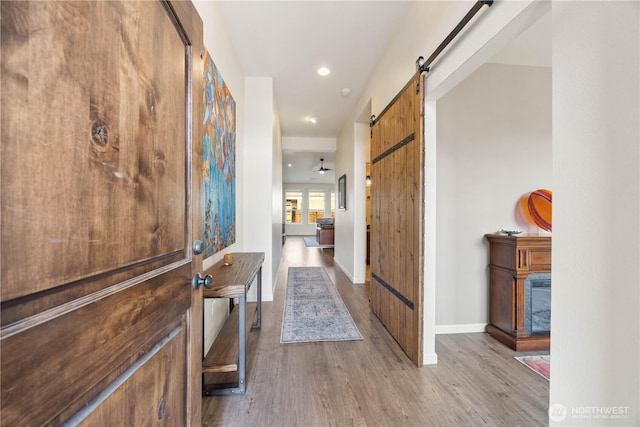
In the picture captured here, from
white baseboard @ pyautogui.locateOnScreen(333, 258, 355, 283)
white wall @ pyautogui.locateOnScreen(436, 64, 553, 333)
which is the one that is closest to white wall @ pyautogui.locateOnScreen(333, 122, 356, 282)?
white baseboard @ pyautogui.locateOnScreen(333, 258, 355, 283)

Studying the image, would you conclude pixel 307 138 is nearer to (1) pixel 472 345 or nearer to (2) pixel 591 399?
(1) pixel 472 345

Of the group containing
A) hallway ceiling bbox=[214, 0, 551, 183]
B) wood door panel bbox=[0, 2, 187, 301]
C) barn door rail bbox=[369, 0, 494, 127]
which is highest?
hallway ceiling bbox=[214, 0, 551, 183]

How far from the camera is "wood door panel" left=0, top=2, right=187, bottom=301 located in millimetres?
392

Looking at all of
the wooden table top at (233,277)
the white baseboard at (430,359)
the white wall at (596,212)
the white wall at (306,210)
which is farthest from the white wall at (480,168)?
the white wall at (306,210)

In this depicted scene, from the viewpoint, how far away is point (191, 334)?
3.22 ft

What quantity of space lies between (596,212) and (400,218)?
141 centimetres

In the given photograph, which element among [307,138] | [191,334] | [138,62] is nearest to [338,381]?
[191,334]

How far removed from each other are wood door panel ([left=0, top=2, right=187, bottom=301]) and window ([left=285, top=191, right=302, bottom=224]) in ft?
39.6

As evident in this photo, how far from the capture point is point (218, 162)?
2148 mm

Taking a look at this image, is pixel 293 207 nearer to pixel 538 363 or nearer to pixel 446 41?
pixel 538 363

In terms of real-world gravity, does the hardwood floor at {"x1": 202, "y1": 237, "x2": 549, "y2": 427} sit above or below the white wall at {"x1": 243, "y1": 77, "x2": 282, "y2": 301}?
below

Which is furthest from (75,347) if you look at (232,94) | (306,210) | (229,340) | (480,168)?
(306,210)

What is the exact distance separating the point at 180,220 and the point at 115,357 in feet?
1.44

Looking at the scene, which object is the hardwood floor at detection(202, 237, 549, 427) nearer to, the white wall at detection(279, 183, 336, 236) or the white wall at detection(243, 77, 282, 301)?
the white wall at detection(243, 77, 282, 301)
